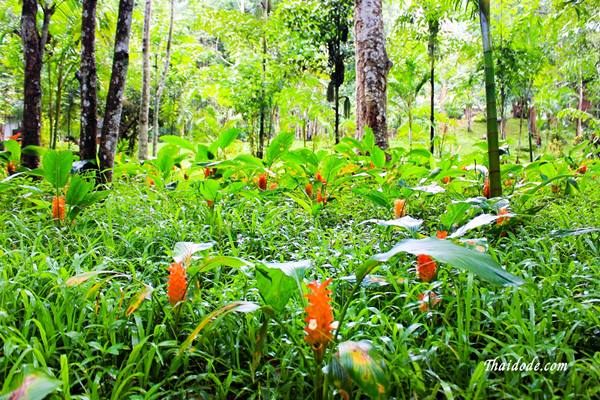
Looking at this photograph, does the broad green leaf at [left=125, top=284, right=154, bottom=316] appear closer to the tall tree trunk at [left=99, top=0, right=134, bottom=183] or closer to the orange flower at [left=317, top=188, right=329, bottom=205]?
the orange flower at [left=317, top=188, right=329, bottom=205]

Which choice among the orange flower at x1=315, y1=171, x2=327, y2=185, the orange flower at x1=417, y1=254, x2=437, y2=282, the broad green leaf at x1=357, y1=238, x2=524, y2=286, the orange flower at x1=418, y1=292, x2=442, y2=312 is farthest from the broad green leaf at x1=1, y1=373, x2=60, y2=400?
the orange flower at x1=315, y1=171, x2=327, y2=185

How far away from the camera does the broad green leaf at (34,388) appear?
25.1 inches

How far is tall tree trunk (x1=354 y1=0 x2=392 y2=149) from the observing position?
3.91 m

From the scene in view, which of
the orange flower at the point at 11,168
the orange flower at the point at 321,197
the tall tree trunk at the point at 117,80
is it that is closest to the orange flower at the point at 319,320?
the orange flower at the point at 321,197

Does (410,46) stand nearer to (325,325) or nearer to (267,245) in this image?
(267,245)

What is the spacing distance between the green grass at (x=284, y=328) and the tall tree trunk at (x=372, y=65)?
236 centimetres

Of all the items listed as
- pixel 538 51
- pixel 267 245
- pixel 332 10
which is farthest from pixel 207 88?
pixel 267 245

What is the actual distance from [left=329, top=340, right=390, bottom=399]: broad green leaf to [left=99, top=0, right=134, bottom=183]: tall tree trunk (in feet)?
8.87

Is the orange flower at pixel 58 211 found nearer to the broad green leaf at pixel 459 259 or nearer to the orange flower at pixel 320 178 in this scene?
the orange flower at pixel 320 178

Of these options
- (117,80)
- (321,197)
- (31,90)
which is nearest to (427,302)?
(321,197)

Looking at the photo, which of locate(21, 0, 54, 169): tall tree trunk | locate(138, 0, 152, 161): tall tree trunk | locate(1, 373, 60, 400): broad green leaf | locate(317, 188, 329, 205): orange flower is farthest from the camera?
A: locate(138, 0, 152, 161): tall tree trunk

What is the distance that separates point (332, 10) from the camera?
571cm

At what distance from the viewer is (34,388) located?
65 cm

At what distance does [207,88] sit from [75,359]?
7464 millimetres
